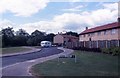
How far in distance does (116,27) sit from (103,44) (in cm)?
918

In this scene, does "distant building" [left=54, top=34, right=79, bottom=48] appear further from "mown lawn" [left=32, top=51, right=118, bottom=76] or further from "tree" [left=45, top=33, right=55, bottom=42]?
"mown lawn" [left=32, top=51, right=118, bottom=76]

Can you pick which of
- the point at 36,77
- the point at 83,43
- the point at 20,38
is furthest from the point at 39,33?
the point at 36,77

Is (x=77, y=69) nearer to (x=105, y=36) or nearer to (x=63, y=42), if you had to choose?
(x=105, y=36)

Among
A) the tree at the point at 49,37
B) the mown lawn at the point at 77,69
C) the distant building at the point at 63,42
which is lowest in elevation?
the mown lawn at the point at 77,69

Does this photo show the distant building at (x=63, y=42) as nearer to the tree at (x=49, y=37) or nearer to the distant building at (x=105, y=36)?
the distant building at (x=105, y=36)

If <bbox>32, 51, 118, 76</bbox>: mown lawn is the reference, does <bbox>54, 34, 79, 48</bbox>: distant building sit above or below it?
above

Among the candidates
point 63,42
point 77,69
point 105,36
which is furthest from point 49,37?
point 77,69

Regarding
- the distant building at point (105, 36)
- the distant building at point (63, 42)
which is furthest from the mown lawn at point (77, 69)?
the distant building at point (63, 42)

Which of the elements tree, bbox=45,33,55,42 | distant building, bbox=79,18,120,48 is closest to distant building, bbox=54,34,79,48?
distant building, bbox=79,18,120,48

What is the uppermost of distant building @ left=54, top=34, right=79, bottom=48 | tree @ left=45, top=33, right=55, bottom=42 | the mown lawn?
tree @ left=45, top=33, right=55, bottom=42

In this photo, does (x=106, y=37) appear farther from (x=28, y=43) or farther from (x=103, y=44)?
(x=28, y=43)

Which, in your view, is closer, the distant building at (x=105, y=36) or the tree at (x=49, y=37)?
the distant building at (x=105, y=36)

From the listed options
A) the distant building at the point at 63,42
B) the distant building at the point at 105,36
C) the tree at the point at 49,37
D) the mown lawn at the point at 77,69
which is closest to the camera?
the mown lawn at the point at 77,69

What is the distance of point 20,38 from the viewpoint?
87.9 m
